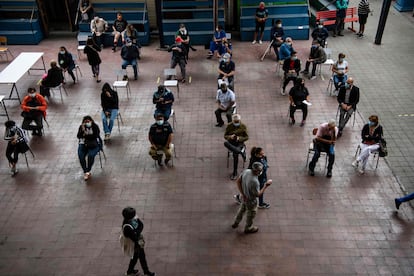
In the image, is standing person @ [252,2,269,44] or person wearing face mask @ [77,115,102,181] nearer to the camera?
person wearing face mask @ [77,115,102,181]

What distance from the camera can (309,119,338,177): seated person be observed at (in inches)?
367

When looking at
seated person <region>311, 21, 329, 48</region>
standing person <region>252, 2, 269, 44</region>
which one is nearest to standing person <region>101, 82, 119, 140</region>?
standing person <region>252, 2, 269, 44</region>

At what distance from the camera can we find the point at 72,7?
18156 mm

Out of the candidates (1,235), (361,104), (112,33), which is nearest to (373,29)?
(361,104)

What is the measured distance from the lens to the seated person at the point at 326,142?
9.32 m

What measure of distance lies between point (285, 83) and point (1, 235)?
889 centimetres

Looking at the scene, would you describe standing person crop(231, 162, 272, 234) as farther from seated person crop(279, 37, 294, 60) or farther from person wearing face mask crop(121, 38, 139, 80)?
person wearing face mask crop(121, 38, 139, 80)

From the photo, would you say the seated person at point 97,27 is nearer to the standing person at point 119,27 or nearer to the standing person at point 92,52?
the standing person at point 119,27

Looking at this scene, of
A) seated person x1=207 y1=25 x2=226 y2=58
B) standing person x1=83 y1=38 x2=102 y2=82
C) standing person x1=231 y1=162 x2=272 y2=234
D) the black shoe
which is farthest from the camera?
seated person x1=207 y1=25 x2=226 y2=58

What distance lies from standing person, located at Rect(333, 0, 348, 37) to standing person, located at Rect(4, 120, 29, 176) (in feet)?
43.6

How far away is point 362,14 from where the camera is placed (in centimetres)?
1700

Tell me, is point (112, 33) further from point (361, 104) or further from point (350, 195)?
point (350, 195)

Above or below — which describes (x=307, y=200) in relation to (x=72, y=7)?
below

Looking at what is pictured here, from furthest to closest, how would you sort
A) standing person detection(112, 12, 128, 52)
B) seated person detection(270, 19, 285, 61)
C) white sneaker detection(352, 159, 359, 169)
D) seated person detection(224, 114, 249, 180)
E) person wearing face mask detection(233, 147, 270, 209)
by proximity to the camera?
standing person detection(112, 12, 128, 52) < seated person detection(270, 19, 285, 61) < white sneaker detection(352, 159, 359, 169) < seated person detection(224, 114, 249, 180) < person wearing face mask detection(233, 147, 270, 209)
